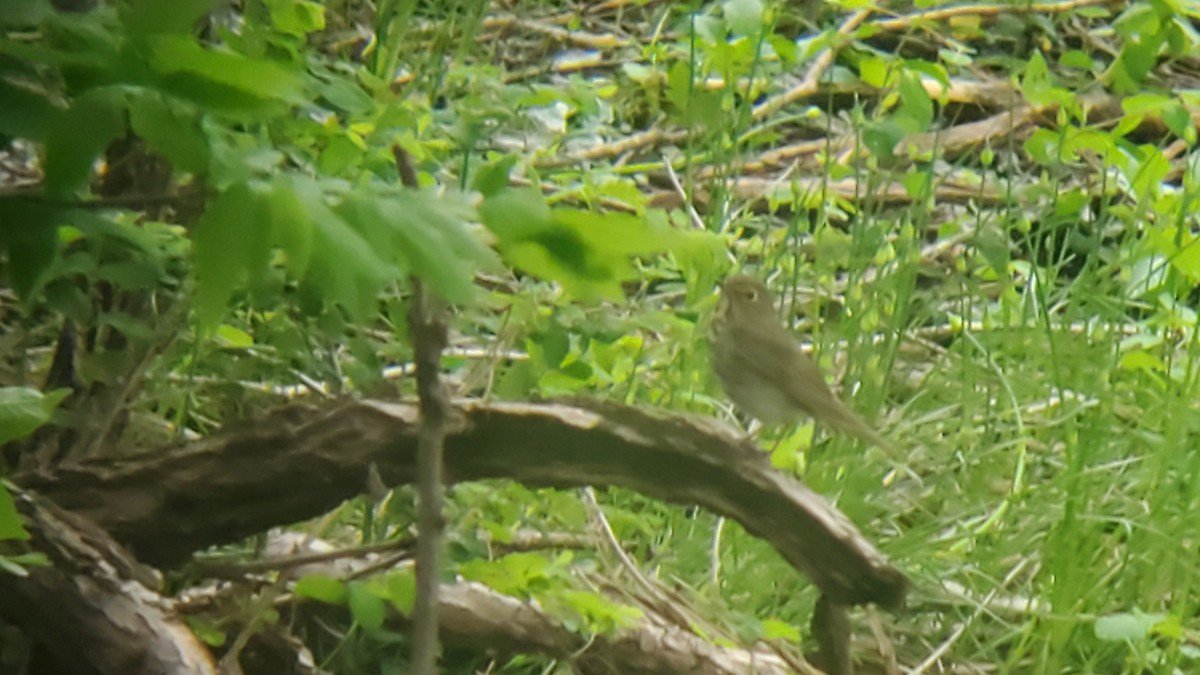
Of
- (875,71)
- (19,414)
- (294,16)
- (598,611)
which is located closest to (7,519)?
(19,414)

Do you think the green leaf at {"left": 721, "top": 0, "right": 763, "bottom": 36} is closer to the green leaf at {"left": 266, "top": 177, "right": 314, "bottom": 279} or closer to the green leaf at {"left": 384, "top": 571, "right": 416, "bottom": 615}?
the green leaf at {"left": 384, "top": 571, "right": 416, "bottom": 615}

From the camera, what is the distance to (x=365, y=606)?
4.30 feet

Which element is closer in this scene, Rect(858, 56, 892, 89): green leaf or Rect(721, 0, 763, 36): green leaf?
Rect(721, 0, 763, 36): green leaf

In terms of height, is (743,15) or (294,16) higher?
(294,16)

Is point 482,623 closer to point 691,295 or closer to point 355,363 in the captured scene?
point 355,363

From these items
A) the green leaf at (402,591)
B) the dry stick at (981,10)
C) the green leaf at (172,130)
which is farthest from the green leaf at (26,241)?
the dry stick at (981,10)

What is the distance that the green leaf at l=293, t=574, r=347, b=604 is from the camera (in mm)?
1333

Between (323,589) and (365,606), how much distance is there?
5 cm

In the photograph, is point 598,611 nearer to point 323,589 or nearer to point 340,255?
point 323,589

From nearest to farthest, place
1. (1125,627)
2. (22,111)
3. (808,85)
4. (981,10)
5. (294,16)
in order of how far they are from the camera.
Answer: (22,111) → (294,16) → (1125,627) → (808,85) → (981,10)

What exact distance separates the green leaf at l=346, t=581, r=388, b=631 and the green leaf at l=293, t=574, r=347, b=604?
0.6 inches

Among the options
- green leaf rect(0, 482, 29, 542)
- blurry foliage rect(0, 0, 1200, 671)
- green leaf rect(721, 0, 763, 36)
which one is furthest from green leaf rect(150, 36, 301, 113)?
green leaf rect(721, 0, 763, 36)

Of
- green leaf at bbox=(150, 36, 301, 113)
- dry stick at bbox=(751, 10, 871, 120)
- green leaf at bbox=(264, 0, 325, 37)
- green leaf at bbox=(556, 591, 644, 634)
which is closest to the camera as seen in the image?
green leaf at bbox=(150, 36, 301, 113)

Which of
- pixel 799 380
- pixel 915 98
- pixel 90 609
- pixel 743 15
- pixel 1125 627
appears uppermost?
pixel 743 15
